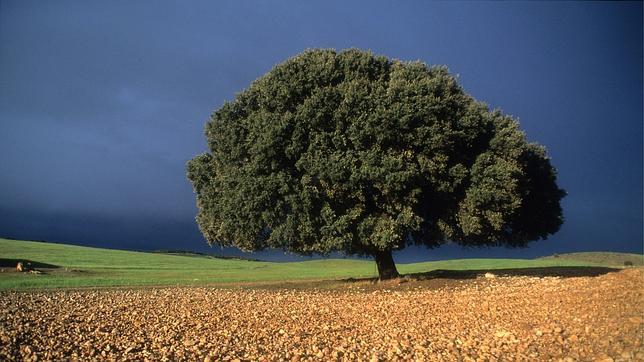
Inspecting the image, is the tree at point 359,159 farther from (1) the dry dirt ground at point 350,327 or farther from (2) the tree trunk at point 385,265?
(1) the dry dirt ground at point 350,327

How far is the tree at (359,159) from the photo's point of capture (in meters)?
23.2

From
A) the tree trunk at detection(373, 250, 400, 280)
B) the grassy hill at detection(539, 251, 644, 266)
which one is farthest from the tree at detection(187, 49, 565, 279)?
the grassy hill at detection(539, 251, 644, 266)

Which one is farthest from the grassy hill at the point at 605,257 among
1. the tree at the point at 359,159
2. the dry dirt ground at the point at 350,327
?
the dry dirt ground at the point at 350,327

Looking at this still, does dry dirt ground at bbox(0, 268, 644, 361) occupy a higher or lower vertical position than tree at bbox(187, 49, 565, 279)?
lower

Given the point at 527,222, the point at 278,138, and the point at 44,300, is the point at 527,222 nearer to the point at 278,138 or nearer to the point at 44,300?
the point at 278,138

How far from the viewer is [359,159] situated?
22844 millimetres

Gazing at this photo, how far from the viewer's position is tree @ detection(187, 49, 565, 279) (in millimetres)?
23172

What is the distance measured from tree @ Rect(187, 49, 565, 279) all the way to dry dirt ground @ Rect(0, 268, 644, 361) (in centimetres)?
474

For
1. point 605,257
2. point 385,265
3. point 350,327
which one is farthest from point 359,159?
point 605,257

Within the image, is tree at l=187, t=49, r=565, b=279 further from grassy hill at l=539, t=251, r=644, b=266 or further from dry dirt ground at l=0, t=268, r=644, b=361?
grassy hill at l=539, t=251, r=644, b=266

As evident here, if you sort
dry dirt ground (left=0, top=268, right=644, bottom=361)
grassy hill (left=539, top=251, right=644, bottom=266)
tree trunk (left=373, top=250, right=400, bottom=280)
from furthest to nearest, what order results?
1. grassy hill (left=539, top=251, right=644, bottom=266)
2. tree trunk (left=373, top=250, right=400, bottom=280)
3. dry dirt ground (left=0, top=268, right=644, bottom=361)

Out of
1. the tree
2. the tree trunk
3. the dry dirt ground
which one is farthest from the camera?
the tree trunk

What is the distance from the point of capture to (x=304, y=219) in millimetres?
23578

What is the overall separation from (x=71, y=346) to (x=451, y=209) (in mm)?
19742
